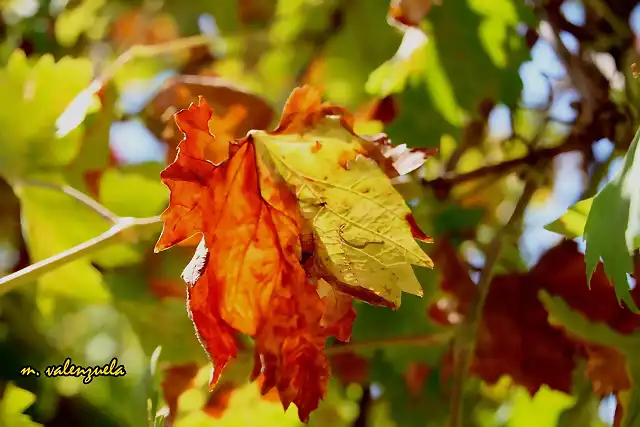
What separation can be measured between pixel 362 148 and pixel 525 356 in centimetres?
26

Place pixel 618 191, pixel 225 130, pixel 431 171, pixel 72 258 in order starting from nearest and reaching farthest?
pixel 618 191 < pixel 72 258 < pixel 225 130 < pixel 431 171

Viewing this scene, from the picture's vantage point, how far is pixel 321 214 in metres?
0.35

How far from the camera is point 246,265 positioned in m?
0.37

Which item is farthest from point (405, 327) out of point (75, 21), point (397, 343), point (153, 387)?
point (75, 21)

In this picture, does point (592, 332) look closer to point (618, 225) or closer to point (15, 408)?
point (618, 225)

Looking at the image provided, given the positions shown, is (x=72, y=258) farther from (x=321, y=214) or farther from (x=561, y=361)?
(x=561, y=361)

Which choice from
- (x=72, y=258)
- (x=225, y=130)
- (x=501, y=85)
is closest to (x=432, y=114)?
(x=501, y=85)

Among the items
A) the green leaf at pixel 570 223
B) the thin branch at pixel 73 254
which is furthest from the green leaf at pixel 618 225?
the thin branch at pixel 73 254

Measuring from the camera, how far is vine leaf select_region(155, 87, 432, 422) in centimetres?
34

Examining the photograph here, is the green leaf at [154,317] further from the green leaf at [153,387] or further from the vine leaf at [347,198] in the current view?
the vine leaf at [347,198]

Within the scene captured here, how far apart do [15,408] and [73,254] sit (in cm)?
11

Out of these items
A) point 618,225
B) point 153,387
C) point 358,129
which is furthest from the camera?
point 358,129

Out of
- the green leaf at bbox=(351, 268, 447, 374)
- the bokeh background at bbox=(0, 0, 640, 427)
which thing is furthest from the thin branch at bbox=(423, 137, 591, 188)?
the green leaf at bbox=(351, 268, 447, 374)
